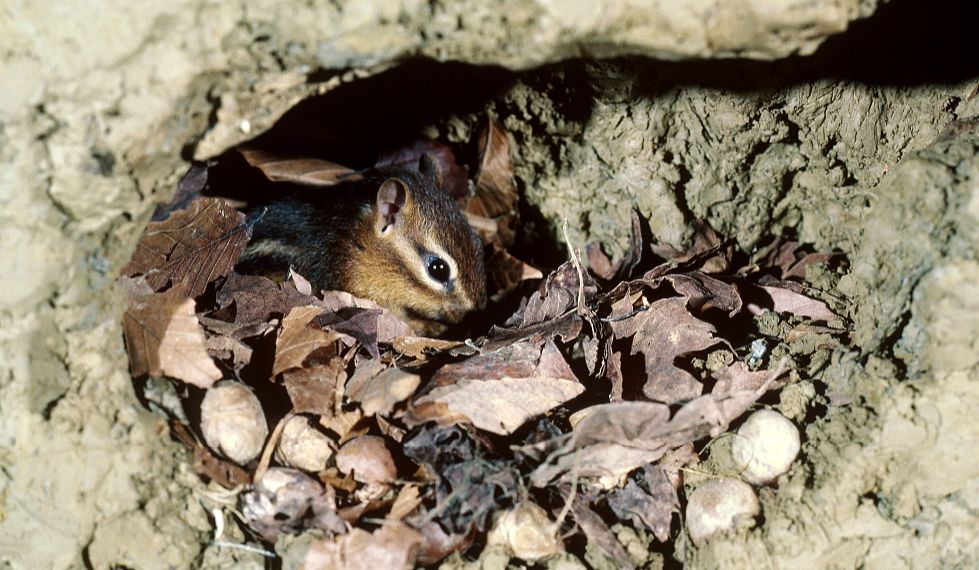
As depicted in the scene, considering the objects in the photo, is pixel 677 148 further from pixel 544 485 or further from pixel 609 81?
pixel 544 485

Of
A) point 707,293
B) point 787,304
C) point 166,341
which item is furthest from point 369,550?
point 787,304

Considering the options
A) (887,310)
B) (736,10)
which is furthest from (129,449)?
(887,310)

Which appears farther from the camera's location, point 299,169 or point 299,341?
point 299,169

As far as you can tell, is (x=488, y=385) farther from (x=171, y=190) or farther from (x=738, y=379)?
(x=171, y=190)

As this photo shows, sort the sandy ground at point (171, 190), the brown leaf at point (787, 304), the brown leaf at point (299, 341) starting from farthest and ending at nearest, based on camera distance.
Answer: the brown leaf at point (787, 304), the brown leaf at point (299, 341), the sandy ground at point (171, 190)

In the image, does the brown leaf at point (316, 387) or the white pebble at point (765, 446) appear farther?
the brown leaf at point (316, 387)

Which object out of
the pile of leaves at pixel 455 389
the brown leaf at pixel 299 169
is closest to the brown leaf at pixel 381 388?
the pile of leaves at pixel 455 389

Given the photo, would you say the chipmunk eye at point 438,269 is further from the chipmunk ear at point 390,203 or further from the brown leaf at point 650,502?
the brown leaf at point 650,502
